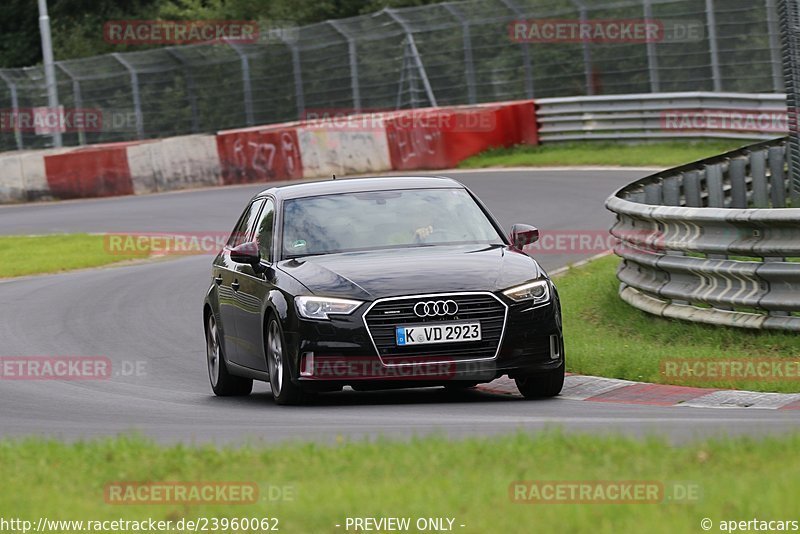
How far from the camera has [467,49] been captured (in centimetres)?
3603

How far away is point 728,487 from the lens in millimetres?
5852

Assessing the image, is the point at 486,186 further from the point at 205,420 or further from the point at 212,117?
the point at 205,420

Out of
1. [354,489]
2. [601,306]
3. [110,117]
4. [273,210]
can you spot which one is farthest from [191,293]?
[110,117]

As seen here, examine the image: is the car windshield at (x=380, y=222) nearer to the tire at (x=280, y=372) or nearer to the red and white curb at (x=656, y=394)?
the tire at (x=280, y=372)

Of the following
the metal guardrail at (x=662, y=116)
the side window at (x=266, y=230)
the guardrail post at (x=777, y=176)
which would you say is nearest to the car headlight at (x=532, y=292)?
the side window at (x=266, y=230)

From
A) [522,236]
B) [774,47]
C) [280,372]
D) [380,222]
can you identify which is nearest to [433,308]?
[280,372]

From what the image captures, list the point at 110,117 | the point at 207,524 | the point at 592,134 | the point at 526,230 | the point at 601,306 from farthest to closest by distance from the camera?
the point at 110,117
the point at 592,134
the point at 601,306
the point at 526,230
the point at 207,524

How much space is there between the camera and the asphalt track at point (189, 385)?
27.7 ft

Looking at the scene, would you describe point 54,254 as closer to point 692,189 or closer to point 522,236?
point 692,189

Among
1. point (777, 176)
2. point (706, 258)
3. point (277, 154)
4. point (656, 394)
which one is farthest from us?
point (277, 154)

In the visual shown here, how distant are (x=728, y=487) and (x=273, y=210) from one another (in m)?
6.20

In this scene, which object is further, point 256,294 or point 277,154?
point 277,154

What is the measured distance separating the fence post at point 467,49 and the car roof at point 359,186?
24.4m

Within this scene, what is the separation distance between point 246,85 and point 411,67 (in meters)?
4.95
